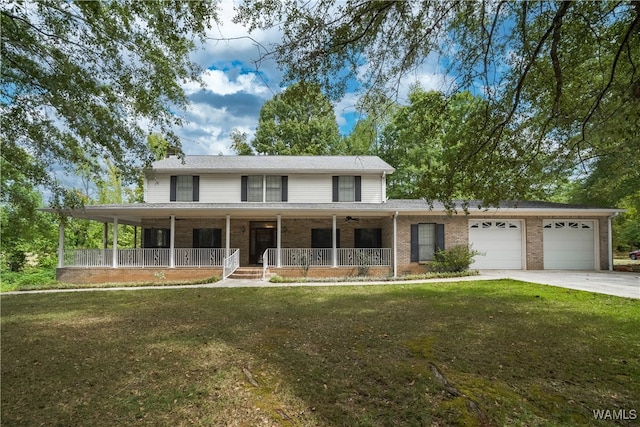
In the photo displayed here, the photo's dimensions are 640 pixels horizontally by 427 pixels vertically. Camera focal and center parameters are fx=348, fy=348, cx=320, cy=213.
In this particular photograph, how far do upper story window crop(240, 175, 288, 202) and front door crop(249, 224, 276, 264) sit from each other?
160cm

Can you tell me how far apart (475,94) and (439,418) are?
551cm

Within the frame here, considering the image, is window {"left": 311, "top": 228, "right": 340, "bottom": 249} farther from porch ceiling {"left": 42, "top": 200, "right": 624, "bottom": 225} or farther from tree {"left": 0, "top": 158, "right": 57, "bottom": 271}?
tree {"left": 0, "top": 158, "right": 57, "bottom": 271}

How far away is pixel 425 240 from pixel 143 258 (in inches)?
474

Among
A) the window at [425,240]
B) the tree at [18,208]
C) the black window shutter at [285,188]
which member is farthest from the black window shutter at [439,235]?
the tree at [18,208]

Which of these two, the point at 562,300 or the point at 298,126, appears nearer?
the point at 562,300

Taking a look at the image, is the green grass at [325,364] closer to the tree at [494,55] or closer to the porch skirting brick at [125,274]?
the tree at [494,55]

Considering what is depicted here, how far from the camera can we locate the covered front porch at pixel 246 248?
14.5 metres

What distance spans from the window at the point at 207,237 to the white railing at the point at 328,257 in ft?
9.13

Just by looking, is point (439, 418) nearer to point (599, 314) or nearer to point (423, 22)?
point (423, 22)

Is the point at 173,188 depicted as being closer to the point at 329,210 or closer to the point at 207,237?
the point at 207,237

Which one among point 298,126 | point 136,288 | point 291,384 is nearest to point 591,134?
point 291,384

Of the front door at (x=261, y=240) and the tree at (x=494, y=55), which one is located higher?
the tree at (x=494, y=55)

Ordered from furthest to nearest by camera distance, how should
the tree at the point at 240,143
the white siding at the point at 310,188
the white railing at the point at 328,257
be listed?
the tree at the point at 240,143 → the white siding at the point at 310,188 → the white railing at the point at 328,257

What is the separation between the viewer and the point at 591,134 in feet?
20.8
